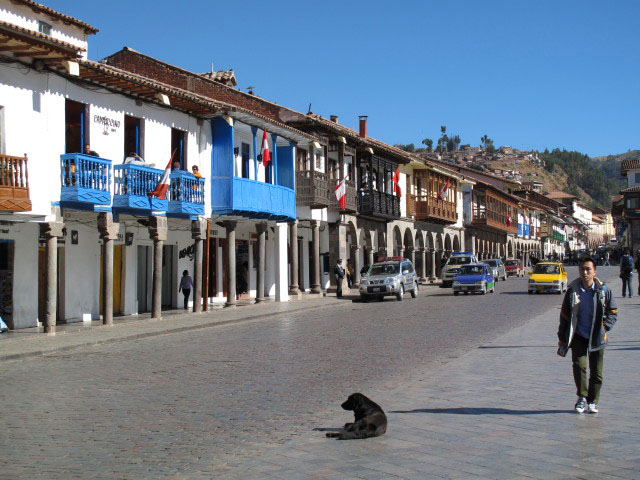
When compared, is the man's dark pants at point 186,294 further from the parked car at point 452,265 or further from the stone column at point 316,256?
the parked car at point 452,265

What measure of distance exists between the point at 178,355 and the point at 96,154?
8.11 m

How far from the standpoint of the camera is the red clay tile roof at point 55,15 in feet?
94.6

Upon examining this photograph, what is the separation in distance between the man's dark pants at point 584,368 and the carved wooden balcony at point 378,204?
33039mm

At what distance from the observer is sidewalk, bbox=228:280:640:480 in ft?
20.0

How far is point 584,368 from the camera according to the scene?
26.9ft

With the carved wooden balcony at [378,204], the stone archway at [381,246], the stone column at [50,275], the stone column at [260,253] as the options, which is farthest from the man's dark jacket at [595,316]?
the stone archway at [381,246]

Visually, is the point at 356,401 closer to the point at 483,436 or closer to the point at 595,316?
the point at 483,436

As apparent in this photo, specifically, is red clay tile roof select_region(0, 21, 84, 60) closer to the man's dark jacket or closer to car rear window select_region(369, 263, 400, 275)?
the man's dark jacket

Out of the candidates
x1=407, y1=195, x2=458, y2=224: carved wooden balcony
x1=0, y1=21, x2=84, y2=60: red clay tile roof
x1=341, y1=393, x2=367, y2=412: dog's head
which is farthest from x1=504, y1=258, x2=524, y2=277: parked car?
x1=341, y1=393, x2=367, y2=412: dog's head

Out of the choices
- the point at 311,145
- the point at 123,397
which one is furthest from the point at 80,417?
the point at 311,145

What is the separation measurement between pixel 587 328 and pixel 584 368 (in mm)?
428

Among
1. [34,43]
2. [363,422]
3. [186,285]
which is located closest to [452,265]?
[186,285]

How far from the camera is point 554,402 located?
29.3 ft

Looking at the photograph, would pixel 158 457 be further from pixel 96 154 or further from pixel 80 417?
pixel 96 154
